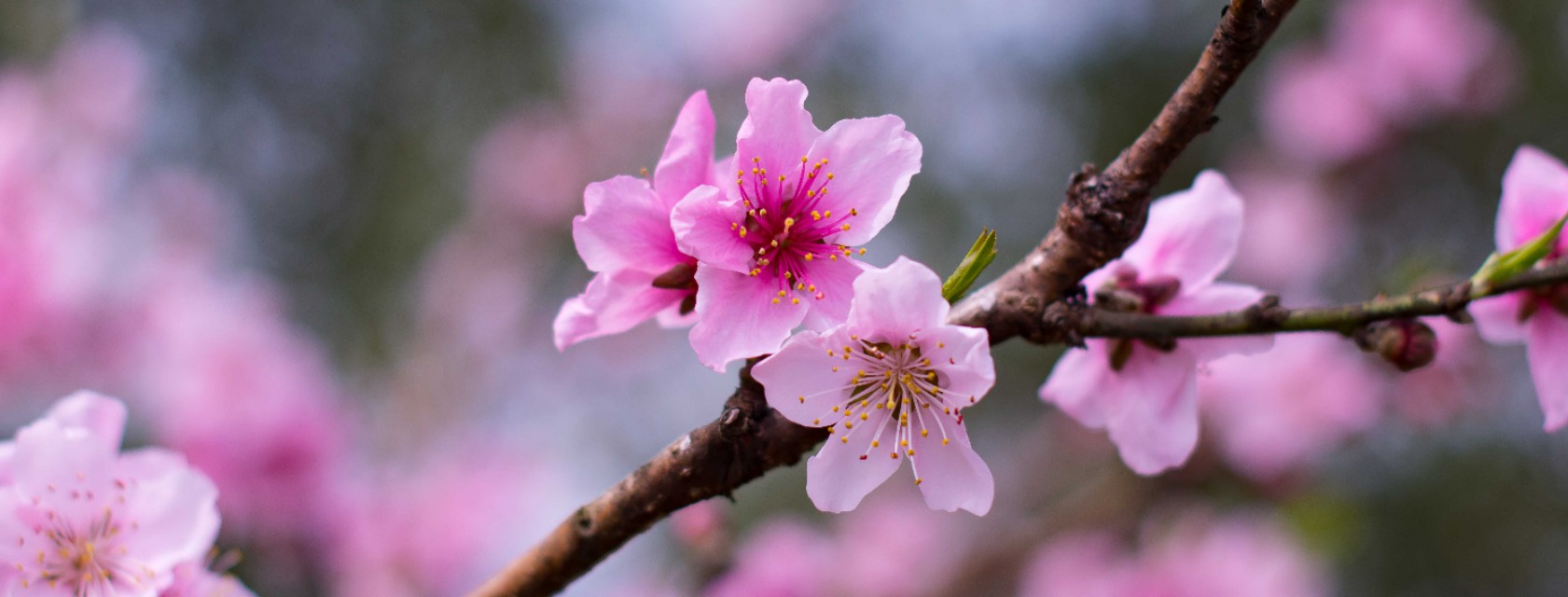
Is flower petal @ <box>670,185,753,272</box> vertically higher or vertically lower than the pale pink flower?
higher

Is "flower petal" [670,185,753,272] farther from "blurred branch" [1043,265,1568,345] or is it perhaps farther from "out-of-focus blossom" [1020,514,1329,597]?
"out-of-focus blossom" [1020,514,1329,597]

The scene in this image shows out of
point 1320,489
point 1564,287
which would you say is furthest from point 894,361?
point 1320,489

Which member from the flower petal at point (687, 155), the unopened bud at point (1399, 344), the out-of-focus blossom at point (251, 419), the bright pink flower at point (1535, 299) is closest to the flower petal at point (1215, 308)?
the unopened bud at point (1399, 344)

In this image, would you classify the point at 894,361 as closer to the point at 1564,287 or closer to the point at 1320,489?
the point at 1564,287

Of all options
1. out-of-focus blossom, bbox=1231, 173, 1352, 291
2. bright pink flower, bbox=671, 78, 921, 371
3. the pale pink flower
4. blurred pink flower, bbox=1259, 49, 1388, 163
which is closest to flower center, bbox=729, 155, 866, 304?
bright pink flower, bbox=671, 78, 921, 371

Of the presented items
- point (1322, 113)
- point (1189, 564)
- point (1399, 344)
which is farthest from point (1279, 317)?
point (1322, 113)
